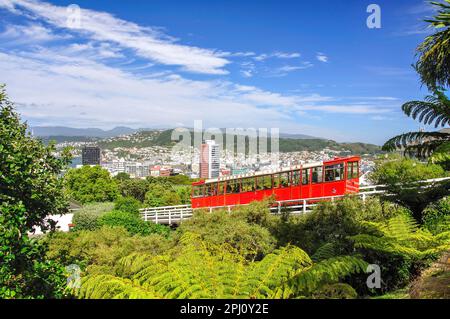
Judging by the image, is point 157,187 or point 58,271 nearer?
point 58,271

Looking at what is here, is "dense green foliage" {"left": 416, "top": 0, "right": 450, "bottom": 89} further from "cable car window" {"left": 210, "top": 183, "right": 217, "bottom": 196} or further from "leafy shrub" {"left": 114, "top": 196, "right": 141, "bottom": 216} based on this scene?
"leafy shrub" {"left": 114, "top": 196, "right": 141, "bottom": 216}

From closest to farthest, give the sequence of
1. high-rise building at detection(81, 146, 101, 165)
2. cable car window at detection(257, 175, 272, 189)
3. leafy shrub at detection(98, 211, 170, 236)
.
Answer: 1. cable car window at detection(257, 175, 272, 189)
2. leafy shrub at detection(98, 211, 170, 236)
3. high-rise building at detection(81, 146, 101, 165)

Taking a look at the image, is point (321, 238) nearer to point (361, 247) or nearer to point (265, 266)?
point (361, 247)

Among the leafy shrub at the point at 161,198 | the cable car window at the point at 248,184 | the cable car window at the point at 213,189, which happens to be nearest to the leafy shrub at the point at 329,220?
the cable car window at the point at 248,184

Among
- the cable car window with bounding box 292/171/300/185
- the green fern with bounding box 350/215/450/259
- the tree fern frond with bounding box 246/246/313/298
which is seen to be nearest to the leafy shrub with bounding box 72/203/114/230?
the cable car window with bounding box 292/171/300/185
